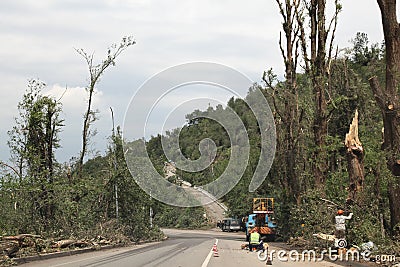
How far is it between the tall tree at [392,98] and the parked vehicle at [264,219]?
22646 millimetres

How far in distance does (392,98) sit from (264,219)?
25140 millimetres

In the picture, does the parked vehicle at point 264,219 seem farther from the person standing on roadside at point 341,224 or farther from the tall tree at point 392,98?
the tall tree at point 392,98

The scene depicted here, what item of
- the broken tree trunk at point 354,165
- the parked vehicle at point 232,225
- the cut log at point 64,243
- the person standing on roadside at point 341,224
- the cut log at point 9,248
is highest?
the broken tree trunk at point 354,165

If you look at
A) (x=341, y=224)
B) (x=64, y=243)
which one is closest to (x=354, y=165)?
(x=341, y=224)

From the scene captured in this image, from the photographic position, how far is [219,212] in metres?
93.9

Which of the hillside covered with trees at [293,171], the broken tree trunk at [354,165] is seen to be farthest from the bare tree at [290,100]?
the broken tree trunk at [354,165]

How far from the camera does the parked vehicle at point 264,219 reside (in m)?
39.3

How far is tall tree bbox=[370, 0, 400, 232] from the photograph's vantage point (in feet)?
53.3

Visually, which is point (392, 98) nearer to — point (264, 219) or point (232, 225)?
point (264, 219)

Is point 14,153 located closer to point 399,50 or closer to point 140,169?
point 140,169

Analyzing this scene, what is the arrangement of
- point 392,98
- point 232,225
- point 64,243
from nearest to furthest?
point 392,98
point 64,243
point 232,225

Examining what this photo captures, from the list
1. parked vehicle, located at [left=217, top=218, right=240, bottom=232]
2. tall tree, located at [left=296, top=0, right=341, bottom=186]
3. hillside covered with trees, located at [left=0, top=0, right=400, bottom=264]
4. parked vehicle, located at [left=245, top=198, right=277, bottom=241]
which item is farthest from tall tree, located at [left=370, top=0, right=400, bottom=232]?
parked vehicle, located at [left=217, top=218, right=240, bottom=232]

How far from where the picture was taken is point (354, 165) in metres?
20.3

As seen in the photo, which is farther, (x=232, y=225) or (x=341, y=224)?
(x=232, y=225)
